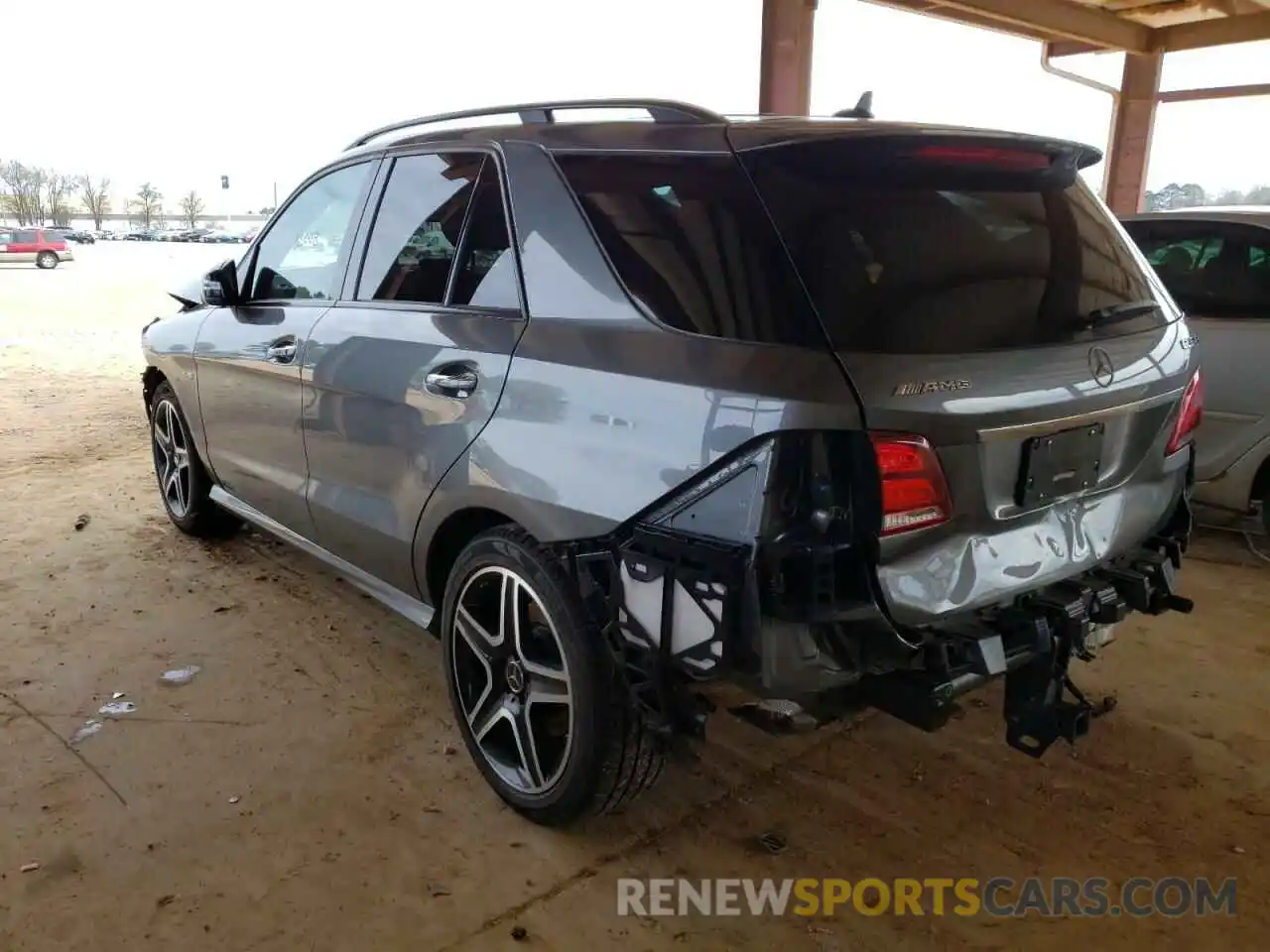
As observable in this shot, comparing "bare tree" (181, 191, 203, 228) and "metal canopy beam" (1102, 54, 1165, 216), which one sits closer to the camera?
"metal canopy beam" (1102, 54, 1165, 216)

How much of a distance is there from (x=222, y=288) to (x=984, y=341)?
2.85 m

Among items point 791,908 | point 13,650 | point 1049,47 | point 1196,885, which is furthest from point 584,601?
point 1049,47

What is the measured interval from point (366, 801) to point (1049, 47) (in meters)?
11.0

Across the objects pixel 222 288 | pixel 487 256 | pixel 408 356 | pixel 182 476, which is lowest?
pixel 182 476

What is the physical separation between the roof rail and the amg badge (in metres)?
0.77

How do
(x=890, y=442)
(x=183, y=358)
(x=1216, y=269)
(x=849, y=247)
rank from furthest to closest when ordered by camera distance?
(x=1216, y=269) < (x=183, y=358) < (x=849, y=247) < (x=890, y=442)

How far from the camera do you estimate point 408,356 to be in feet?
8.61

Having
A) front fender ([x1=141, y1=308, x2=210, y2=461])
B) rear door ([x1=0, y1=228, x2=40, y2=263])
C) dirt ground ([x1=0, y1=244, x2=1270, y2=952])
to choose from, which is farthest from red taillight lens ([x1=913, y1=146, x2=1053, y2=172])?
rear door ([x1=0, y1=228, x2=40, y2=263])

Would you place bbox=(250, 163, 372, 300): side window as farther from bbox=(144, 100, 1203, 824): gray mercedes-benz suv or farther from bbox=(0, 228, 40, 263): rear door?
bbox=(0, 228, 40, 263): rear door

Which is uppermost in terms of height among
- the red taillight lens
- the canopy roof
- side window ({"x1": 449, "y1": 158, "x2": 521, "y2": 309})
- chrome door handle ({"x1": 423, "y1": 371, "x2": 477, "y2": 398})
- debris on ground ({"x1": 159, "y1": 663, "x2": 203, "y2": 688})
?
the canopy roof

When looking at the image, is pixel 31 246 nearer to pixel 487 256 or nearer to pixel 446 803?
pixel 487 256

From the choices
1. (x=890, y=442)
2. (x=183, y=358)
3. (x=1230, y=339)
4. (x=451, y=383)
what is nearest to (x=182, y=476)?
(x=183, y=358)

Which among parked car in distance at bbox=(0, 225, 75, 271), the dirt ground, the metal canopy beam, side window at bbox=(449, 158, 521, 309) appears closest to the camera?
the dirt ground

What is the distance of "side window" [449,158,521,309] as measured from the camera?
239 cm
